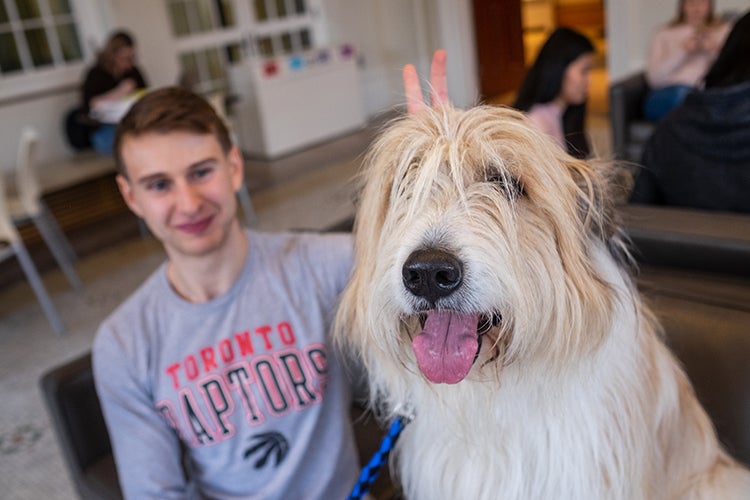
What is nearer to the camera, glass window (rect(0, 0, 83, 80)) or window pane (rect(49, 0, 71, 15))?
glass window (rect(0, 0, 83, 80))

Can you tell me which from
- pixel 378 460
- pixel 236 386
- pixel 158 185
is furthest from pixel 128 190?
pixel 378 460

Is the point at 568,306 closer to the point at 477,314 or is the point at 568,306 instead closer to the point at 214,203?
the point at 477,314

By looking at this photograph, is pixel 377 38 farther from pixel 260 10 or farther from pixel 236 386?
pixel 236 386

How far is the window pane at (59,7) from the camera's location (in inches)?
227

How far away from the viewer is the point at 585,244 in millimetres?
1058

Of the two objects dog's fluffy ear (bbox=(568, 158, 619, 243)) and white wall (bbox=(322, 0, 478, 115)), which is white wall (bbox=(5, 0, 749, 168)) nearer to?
white wall (bbox=(322, 0, 478, 115))

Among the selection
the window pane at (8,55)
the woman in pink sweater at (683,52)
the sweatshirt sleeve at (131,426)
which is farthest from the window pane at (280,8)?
the sweatshirt sleeve at (131,426)

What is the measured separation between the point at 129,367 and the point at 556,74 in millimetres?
2397

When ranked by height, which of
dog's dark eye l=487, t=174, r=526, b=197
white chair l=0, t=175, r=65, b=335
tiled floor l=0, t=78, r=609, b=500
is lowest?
tiled floor l=0, t=78, r=609, b=500

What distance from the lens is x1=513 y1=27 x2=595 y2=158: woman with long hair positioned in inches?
118

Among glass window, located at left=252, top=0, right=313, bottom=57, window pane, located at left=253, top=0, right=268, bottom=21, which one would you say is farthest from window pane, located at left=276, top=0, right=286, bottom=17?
window pane, located at left=253, top=0, right=268, bottom=21

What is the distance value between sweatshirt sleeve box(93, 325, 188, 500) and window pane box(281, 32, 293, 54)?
701 centimetres

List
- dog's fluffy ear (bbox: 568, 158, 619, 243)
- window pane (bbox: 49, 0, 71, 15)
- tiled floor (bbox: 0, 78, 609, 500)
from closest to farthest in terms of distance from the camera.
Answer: dog's fluffy ear (bbox: 568, 158, 619, 243) < tiled floor (bbox: 0, 78, 609, 500) < window pane (bbox: 49, 0, 71, 15)

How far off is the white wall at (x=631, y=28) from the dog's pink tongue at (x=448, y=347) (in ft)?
20.0
